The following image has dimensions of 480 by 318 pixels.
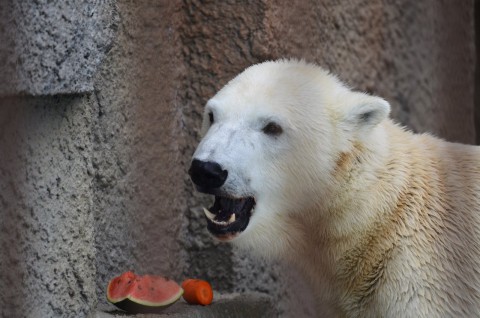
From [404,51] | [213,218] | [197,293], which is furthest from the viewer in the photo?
[404,51]

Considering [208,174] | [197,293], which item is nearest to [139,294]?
[197,293]

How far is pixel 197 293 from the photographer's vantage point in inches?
128

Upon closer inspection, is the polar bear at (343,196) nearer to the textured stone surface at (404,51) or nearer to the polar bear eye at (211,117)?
the polar bear eye at (211,117)

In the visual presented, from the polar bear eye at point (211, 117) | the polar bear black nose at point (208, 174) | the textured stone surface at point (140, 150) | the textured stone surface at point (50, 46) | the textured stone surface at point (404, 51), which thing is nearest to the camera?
the polar bear black nose at point (208, 174)

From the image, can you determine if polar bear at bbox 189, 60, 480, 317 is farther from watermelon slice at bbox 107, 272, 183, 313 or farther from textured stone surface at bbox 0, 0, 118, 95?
textured stone surface at bbox 0, 0, 118, 95

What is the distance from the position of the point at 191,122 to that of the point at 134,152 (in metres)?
0.39

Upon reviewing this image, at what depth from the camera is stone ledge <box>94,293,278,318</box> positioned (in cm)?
310

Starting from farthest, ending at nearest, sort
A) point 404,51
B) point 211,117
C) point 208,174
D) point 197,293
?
point 404,51 → point 197,293 → point 211,117 → point 208,174

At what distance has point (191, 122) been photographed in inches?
145

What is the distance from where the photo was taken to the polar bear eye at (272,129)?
2.98 meters

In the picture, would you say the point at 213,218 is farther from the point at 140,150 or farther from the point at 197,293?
the point at 140,150

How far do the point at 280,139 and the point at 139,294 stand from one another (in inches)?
27.5

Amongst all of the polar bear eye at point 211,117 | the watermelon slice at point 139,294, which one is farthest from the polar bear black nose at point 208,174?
the watermelon slice at point 139,294

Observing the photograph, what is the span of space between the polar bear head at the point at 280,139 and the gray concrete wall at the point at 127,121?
1.41 ft
